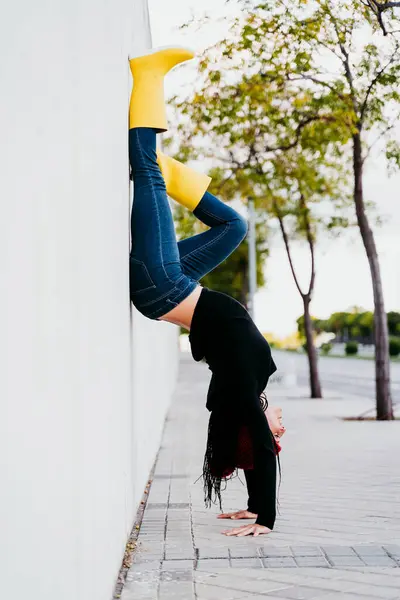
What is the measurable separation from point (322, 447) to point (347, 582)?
6057 mm

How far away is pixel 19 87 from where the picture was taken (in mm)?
1850

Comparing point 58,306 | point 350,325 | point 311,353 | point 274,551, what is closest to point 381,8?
point 274,551

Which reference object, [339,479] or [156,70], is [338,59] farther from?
[156,70]

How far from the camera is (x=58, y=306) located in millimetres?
2271

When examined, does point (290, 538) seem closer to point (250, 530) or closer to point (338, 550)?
point (250, 530)

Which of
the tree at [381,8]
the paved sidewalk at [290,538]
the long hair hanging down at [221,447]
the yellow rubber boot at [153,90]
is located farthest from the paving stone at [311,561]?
the tree at [381,8]

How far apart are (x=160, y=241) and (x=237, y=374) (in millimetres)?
889

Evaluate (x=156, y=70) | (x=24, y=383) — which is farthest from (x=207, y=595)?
(x=156, y=70)

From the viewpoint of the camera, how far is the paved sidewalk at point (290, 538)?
11.9ft

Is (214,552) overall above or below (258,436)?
below

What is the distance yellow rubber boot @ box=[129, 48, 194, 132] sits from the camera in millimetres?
Result: 4578

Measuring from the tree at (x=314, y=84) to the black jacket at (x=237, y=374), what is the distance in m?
7.92

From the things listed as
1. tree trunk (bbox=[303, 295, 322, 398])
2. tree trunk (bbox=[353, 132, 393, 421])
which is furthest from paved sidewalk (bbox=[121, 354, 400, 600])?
tree trunk (bbox=[303, 295, 322, 398])

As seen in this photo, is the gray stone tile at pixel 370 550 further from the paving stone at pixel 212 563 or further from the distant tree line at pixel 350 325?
the distant tree line at pixel 350 325
